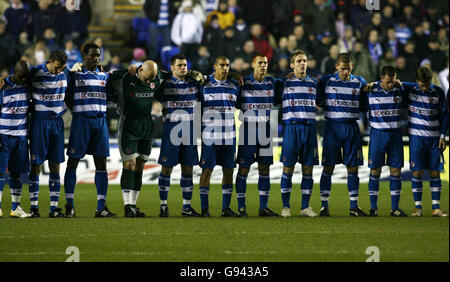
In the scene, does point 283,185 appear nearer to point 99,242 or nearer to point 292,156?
point 292,156

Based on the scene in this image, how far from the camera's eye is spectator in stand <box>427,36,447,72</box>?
2025 cm

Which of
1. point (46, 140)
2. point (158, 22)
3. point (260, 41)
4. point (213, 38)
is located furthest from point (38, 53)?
point (46, 140)

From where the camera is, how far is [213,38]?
19.5 meters

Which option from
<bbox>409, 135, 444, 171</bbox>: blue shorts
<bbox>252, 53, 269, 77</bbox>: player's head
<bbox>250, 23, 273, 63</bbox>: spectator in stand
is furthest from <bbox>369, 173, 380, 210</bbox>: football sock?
<bbox>250, 23, 273, 63</bbox>: spectator in stand

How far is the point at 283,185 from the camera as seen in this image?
471 inches

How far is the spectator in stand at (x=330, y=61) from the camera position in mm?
18156

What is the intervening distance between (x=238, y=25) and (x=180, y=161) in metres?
8.66

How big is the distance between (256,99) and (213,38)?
782cm

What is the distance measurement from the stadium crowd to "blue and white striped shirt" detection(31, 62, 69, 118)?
6.41 metres

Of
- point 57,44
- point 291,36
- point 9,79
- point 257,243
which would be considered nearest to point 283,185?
point 257,243

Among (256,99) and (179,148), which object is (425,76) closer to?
(256,99)

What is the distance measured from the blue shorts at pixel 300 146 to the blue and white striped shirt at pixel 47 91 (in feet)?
9.81

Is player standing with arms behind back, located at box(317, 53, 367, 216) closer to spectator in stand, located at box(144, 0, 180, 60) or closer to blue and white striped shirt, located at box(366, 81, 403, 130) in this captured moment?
blue and white striped shirt, located at box(366, 81, 403, 130)

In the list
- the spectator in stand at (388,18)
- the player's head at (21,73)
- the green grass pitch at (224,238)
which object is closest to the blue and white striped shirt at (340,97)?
the green grass pitch at (224,238)
